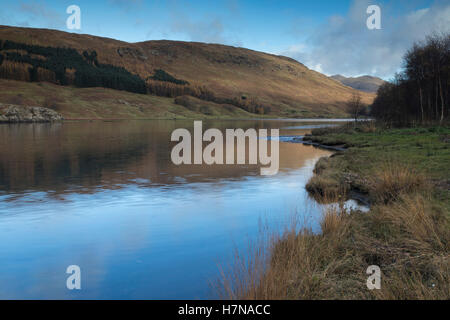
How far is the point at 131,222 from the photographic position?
456 inches

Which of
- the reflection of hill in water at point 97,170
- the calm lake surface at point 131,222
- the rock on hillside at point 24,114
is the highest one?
the rock on hillside at point 24,114

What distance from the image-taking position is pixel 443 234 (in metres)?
7.34

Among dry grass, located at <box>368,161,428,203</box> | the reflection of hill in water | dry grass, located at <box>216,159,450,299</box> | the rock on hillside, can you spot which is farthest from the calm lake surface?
the rock on hillside

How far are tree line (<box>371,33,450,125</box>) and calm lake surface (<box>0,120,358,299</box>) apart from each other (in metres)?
37.7

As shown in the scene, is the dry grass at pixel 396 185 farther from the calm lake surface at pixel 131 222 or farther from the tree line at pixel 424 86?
the tree line at pixel 424 86

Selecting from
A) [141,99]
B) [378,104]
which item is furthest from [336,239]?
[141,99]

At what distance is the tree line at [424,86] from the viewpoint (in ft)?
162

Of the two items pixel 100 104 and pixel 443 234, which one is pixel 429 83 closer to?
pixel 443 234

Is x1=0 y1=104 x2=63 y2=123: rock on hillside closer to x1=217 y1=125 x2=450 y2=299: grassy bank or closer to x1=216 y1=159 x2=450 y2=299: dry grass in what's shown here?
x1=217 y1=125 x2=450 y2=299: grassy bank

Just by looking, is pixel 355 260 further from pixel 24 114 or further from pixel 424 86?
pixel 24 114

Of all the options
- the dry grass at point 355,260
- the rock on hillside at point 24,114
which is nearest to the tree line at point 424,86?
the dry grass at point 355,260

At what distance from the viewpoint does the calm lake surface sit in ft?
24.4

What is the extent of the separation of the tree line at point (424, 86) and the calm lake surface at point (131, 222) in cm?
3774

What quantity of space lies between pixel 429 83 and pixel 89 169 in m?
51.8
